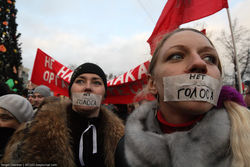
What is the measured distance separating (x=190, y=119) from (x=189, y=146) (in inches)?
9.1

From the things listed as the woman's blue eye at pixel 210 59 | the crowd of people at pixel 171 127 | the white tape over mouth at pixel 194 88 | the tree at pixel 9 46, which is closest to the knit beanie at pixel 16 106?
the crowd of people at pixel 171 127

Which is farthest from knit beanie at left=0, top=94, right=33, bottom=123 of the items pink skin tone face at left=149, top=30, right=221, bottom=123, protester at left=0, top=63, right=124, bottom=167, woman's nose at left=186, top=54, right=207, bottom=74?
woman's nose at left=186, top=54, right=207, bottom=74

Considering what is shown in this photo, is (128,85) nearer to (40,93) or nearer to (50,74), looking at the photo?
(50,74)

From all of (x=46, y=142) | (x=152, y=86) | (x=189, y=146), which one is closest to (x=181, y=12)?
(x=152, y=86)

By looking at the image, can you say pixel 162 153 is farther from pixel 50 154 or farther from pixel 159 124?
pixel 50 154

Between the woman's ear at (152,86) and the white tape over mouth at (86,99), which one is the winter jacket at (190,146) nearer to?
the woman's ear at (152,86)

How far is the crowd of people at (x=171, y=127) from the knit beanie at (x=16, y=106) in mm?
222

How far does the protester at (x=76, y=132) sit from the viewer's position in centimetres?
153

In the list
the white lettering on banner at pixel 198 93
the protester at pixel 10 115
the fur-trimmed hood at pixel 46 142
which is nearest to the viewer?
the white lettering on banner at pixel 198 93

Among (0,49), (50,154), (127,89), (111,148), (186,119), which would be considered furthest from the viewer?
(0,49)

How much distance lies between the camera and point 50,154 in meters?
1.54

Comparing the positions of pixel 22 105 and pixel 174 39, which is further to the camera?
pixel 22 105

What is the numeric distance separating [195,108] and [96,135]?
145cm

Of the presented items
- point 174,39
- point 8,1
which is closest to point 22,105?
point 174,39
